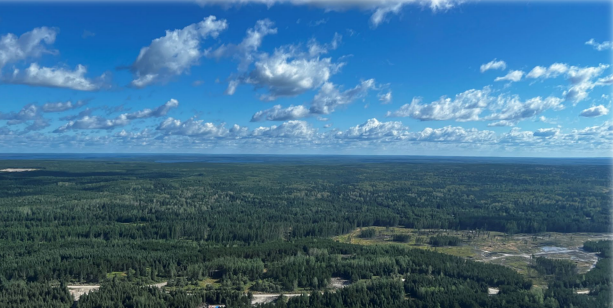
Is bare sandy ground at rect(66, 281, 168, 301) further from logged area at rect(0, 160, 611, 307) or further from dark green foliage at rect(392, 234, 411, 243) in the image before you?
dark green foliage at rect(392, 234, 411, 243)

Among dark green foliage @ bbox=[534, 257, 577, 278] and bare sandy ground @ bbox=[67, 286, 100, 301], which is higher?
bare sandy ground @ bbox=[67, 286, 100, 301]

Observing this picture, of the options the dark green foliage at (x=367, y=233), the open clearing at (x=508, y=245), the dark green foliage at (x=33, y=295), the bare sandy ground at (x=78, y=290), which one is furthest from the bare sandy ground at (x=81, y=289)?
the dark green foliage at (x=367, y=233)

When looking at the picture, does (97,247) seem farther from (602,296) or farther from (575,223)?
(575,223)

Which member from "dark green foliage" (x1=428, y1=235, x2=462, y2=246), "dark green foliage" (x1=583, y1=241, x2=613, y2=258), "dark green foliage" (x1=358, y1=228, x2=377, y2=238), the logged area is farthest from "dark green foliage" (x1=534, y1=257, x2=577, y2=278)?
"dark green foliage" (x1=358, y1=228, x2=377, y2=238)

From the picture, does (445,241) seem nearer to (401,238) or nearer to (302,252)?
(401,238)

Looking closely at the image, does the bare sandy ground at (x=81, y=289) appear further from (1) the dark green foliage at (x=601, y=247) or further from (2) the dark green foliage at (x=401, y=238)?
(1) the dark green foliage at (x=601, y=247)

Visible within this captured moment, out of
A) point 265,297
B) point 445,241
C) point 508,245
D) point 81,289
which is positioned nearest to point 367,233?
point 445,241

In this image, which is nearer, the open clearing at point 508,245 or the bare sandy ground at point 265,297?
the bare sandy ground at point 265,297
